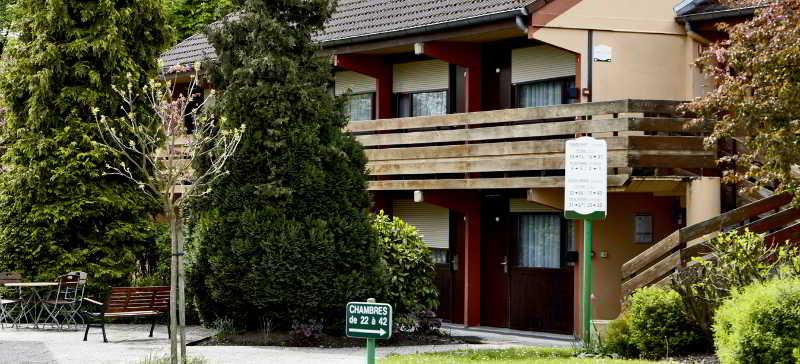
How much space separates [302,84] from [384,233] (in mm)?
2587

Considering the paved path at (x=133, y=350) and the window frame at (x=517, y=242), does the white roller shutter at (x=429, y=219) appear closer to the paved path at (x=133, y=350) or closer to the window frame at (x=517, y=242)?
the window frame at (x=517, y=242)

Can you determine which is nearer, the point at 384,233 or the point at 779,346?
the point at 779,346

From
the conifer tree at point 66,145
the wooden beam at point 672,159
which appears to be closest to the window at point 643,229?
the wooden beam at point 672,159

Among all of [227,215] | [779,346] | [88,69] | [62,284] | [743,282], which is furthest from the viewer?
[88,69]

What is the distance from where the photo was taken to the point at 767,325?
1120 centimetres

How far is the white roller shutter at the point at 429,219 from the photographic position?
79.9ft

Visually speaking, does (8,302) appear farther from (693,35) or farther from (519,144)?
(693,35)

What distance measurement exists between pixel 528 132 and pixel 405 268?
10.5 feet

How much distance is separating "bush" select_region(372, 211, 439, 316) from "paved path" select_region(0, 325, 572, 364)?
947mm

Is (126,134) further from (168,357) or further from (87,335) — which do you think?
(168,357)

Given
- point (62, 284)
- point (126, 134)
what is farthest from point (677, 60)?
point (62, 284)

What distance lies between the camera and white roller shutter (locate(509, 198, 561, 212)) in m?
22.2

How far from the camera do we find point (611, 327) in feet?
48.4

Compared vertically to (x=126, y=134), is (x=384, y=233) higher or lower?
lower
